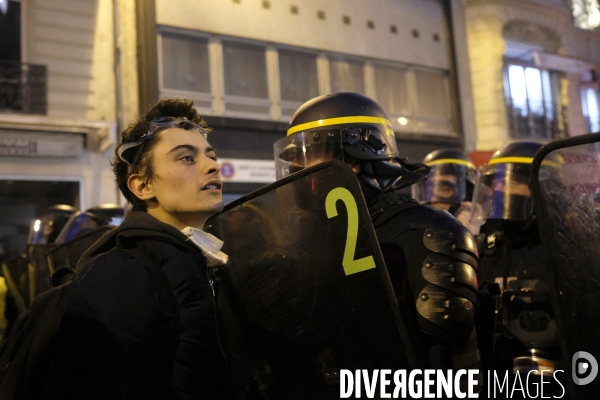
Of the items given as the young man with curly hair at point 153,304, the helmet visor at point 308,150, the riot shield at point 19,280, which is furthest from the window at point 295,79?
the young man with curly hair at point 153,304

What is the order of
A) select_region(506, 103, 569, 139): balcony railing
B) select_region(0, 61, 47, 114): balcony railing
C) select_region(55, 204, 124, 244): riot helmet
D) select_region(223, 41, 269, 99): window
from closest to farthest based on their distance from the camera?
select_region(55, 204, 124, 244): riot helmet, select_region(0, 61, 47, 114): balcony railing, select_region(223, 41, 269, 99): window, select_region(506, 103, 569, 139): balcony railing

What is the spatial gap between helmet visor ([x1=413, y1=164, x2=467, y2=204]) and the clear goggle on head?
2.81 m

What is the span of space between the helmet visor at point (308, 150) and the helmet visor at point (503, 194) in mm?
1238

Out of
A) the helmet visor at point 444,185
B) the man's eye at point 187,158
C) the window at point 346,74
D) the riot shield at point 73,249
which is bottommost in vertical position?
the riot shield at point 73,249

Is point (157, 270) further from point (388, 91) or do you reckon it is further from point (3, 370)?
point (388, 91)

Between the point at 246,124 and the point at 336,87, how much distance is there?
2.30 meters

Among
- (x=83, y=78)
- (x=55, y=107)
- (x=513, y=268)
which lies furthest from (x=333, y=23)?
(x=513, y=268)

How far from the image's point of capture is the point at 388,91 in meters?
13.0

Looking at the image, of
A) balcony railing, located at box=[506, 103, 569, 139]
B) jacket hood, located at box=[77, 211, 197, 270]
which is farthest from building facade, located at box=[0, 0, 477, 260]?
jacket hood, located at box=[77, 211, 197, 270]

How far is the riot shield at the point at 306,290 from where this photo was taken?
1.48m

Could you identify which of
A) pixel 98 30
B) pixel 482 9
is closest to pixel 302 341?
pixel 98 30

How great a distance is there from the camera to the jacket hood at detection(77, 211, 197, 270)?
4.99 ft

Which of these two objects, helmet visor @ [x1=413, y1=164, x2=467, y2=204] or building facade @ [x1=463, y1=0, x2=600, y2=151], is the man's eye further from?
building facade @ [x1=463, y1=0, x2=600, y2=151]

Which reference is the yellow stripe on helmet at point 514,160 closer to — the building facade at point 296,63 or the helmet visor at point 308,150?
the helmet visor at point 308,150
